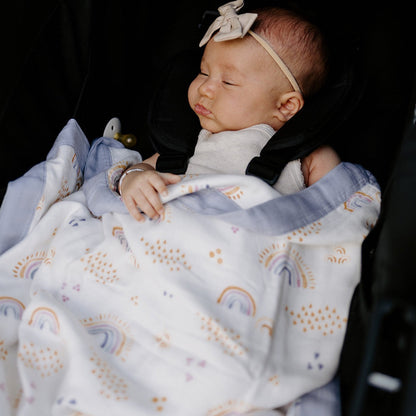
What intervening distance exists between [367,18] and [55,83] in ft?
2.54

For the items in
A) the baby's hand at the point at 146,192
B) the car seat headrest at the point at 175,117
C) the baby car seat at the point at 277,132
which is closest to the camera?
the baby's hand at the point at 146,192

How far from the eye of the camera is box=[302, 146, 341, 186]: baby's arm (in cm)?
113

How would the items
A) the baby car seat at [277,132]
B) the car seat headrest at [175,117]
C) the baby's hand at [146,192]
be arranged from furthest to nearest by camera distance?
1. the car seat headrest at [175,117]
2. the baby car seat at [277,132]
3. the baby's hand at [146,192]

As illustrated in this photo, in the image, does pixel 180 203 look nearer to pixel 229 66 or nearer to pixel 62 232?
pixel 62 232

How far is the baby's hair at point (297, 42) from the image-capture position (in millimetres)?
1155

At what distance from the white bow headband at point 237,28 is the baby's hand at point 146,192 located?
0.35 m

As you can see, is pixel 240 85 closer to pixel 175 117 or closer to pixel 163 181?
pixel 175 117

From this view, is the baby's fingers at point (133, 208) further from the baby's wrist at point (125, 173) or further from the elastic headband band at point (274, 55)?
the elastic headband band at point (274, 55)

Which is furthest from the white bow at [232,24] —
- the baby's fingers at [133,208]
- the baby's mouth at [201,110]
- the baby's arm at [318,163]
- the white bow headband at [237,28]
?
the baby's fingers at [133,208]

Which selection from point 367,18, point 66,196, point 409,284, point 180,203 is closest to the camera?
point 409,284

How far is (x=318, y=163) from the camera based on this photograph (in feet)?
3.73

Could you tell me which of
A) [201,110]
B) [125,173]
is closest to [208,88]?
[201,110]

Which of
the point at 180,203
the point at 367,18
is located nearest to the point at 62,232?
the point at 180,203

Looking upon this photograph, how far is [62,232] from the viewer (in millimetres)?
1028
